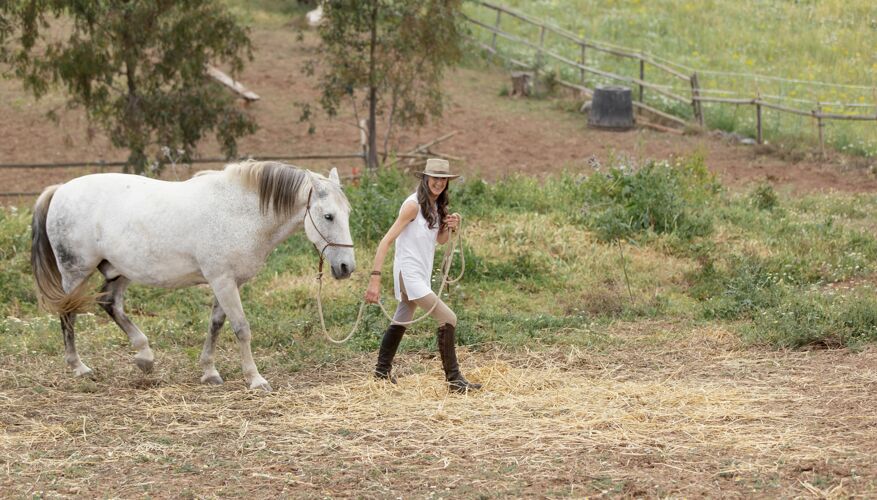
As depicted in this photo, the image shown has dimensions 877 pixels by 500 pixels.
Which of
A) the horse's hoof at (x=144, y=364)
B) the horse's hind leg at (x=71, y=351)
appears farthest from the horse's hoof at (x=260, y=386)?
the horse's hind leg at (x=71, y=351)

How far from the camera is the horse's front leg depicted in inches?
299

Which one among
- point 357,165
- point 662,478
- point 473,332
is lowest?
point 357,165

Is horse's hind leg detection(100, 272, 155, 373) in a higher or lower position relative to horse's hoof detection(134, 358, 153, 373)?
higher

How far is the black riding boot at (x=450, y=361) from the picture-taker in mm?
7367

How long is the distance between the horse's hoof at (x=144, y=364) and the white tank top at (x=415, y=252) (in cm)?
199

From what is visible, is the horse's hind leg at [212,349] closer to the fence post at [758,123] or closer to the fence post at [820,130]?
the fence post at [820,130]

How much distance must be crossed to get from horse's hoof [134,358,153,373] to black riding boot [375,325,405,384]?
1646 millimetres

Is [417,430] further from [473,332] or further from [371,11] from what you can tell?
[371,11]

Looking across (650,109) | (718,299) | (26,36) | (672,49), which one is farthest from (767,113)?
(26,36)

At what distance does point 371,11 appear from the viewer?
15906 mm

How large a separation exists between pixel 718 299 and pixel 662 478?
14.8ft

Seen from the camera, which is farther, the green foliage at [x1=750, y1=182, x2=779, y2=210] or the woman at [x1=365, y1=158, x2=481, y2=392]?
the green foliage at [x1=750, y1=182, x2=779, y2=210]

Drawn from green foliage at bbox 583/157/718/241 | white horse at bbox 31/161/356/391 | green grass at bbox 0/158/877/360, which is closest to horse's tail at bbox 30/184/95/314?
white horse at bbox 31/161/356/391

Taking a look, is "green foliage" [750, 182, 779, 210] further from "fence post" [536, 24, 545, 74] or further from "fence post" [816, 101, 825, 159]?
"fence post" [536, 24, 545, 74]
